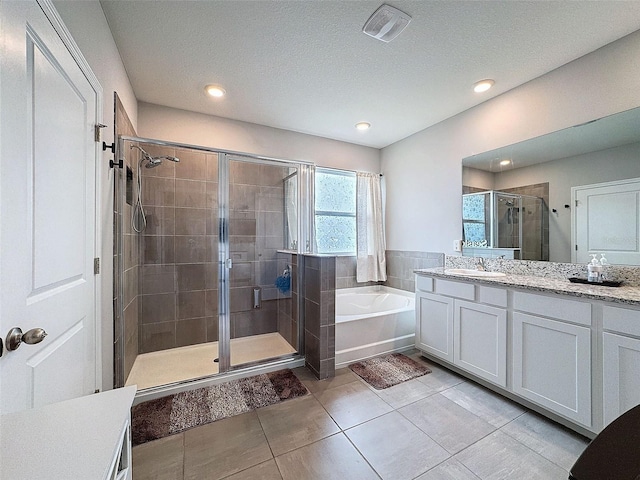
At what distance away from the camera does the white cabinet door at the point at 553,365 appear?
5.07 feet

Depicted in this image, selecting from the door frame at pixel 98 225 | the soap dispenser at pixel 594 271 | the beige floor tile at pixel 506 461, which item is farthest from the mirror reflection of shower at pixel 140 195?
the soap dispenser at pixel 594 271

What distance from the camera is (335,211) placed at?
368 centimetres

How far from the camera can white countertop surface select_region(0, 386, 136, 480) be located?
0.50m

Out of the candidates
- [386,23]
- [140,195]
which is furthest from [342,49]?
[140,195]

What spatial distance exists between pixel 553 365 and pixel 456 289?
77cm

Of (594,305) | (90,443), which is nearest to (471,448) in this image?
(594,305)

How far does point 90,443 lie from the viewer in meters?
0.58

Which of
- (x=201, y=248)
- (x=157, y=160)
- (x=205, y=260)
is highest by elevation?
(x=157, y=160)

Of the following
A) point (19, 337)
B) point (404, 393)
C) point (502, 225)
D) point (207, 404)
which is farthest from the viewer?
point (502, 225)

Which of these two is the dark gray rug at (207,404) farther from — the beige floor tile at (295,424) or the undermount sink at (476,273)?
the undermount sink at (476,273)

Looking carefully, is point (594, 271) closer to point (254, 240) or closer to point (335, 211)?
point (335, 211)

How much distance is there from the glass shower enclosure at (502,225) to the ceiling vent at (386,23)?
1.77 metres

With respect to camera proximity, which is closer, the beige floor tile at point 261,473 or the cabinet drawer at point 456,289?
the beige floor tile at point 261,473

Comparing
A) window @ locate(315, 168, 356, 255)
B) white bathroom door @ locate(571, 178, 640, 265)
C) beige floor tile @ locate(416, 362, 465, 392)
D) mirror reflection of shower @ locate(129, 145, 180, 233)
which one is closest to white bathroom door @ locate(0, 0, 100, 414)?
mirror reflection of shower @ locate(129, 145, 180, 233)
